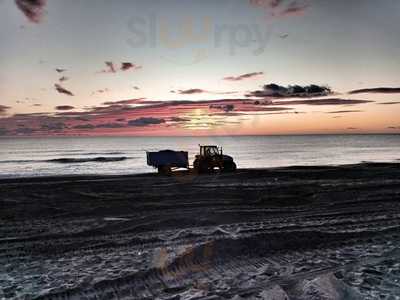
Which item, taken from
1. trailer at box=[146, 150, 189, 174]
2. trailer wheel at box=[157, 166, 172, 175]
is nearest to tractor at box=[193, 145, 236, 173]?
trailer at box=[146, 150, 189, 174]

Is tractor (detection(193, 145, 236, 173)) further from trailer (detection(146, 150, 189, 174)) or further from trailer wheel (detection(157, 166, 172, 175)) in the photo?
trailer wheel (detection(157, 166, 172, 175))

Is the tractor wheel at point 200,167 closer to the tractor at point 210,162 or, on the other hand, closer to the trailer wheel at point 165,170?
the tractor at point 210,162

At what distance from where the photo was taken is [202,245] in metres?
11.1

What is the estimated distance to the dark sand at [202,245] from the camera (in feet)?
26.4

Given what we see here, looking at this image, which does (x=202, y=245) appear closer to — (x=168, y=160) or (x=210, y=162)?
(x=210, y=162)

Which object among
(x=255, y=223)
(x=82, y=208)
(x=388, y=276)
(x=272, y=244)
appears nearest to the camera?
(x=388, y=276)

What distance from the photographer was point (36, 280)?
8.68 meters

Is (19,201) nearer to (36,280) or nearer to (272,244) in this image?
(36,280)

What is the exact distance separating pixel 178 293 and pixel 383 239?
665cm

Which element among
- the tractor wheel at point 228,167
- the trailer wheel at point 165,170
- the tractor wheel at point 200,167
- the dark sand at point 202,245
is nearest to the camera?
the dark sand at point 202,245

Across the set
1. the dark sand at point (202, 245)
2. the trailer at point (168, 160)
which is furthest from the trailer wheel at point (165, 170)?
the dark sand at point (202, 245)

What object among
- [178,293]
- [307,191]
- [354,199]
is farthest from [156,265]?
[307,191]

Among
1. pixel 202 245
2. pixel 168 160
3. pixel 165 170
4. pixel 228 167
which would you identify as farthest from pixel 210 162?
pixel 202 245

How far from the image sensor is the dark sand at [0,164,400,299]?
8047 millimetres
